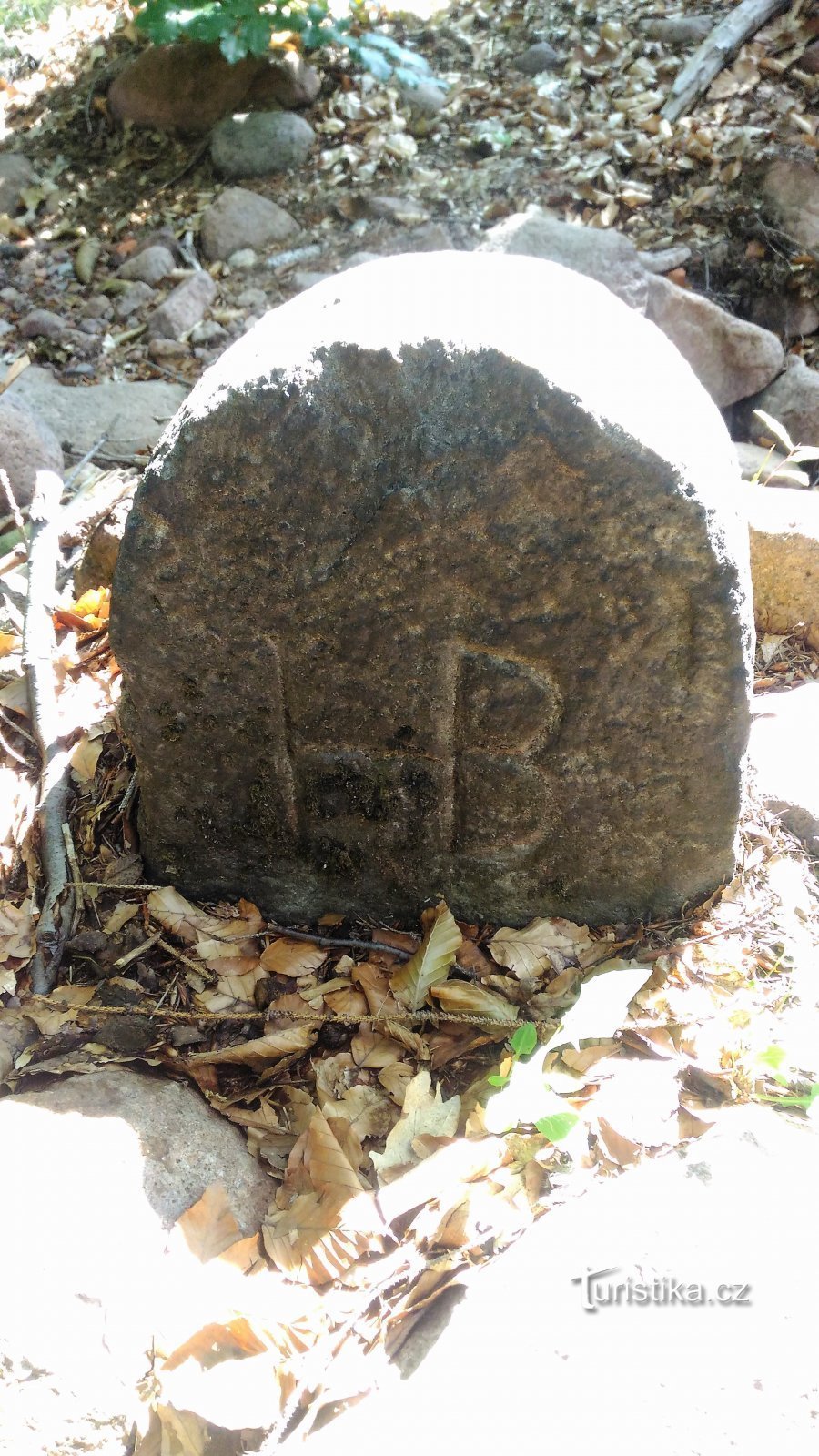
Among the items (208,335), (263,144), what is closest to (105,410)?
(208,335)

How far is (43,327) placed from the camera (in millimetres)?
4523

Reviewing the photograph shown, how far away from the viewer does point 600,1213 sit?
1.50 m

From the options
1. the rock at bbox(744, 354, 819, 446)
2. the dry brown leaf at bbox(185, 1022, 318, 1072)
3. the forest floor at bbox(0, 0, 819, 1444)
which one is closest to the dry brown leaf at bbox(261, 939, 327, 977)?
the forest floor at bbox(0, 0, 819, 1444)

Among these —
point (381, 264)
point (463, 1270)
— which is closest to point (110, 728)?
point (381, 264)

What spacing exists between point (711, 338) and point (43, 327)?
2.73 metres

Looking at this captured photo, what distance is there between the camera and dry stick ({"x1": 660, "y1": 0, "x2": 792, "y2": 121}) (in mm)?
4805

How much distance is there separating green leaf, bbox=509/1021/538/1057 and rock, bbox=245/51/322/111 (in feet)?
16.1

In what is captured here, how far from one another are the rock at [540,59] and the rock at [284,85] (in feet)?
3.38

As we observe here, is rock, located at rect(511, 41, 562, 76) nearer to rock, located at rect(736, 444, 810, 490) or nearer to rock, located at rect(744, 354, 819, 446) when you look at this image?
rock, located at rect(744, 354, 819, 446)

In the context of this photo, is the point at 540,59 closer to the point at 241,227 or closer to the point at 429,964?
the point at 241,227

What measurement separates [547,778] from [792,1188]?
2.52 feet

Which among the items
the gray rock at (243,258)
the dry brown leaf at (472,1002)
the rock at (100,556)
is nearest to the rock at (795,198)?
the gray rock at (243,258)

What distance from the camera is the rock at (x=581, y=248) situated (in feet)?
13.2

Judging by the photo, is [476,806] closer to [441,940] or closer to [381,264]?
[441,940]
